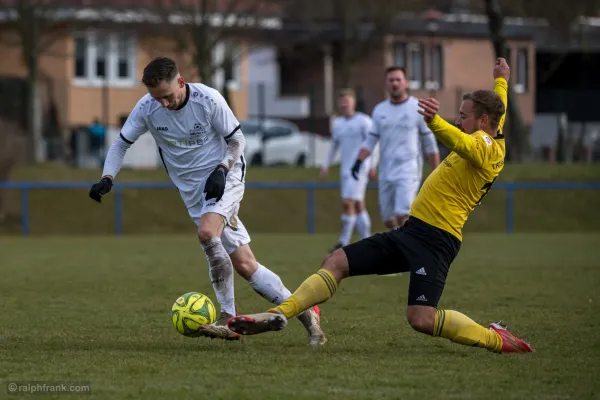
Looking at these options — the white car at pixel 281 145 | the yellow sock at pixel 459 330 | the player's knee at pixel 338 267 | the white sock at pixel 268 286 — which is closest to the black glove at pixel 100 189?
the white sock at pixel 268 286

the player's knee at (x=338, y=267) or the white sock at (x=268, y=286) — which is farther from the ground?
the player's knee at (x=338, y=267)

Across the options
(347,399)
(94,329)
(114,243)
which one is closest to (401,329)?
(94,329)

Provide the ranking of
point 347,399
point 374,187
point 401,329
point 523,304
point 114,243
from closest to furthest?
point 347,399, point 401,329, point 523,304, point 114,243, point 374,187

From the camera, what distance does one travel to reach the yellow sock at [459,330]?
7219 mm

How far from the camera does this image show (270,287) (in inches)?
312

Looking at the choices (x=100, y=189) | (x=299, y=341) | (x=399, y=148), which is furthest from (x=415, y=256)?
(x=399, y=148)

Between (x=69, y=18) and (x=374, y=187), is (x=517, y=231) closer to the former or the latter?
(x=374, y=187)

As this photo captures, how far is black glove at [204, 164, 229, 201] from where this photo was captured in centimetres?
757

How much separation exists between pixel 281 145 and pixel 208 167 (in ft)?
70.6

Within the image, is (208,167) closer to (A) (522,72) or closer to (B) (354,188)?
(B) (354,188)

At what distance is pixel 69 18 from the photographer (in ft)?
108

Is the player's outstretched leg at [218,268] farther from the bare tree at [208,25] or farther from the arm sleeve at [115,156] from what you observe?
the bare tree at [208,25]

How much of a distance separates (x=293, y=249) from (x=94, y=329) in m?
9.78

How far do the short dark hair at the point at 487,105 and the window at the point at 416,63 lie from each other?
3473 cm
